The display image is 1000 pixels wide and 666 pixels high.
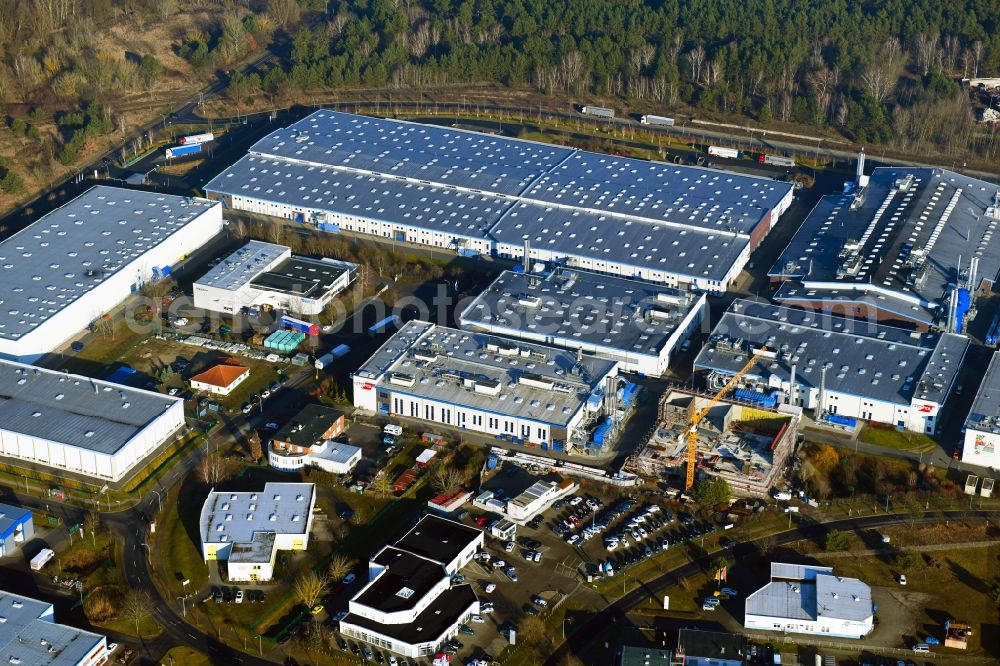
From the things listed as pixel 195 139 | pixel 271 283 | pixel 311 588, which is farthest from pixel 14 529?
pixel 195 139

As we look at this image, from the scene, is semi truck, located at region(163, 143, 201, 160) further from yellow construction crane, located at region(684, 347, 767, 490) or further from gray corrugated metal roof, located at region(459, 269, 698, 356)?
yellow construction crane, located at region(684, 347, 767, 490)

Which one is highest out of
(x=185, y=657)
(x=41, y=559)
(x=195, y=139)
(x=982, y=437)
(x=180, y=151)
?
(x=982, y=437)

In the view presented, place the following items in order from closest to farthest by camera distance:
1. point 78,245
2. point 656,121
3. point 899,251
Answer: point 899,251 → point 78,245 → point 656,121

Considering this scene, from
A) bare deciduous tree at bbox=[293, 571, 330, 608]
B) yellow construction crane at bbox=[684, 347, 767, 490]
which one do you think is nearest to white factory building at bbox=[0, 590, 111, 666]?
bare deciduous tree at bbox=[293, 571, 330, 608]

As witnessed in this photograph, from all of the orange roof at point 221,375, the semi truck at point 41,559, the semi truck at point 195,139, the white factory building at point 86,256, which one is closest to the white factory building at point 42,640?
the semi truck at point 41,559

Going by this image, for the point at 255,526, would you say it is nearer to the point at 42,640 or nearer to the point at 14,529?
the point at 42,640

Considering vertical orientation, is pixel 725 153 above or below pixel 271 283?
above

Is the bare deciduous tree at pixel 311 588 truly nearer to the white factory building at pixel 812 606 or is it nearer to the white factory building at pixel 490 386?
the white factory building at pixel 490 386

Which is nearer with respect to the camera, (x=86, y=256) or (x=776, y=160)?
(x=86, y=256)
